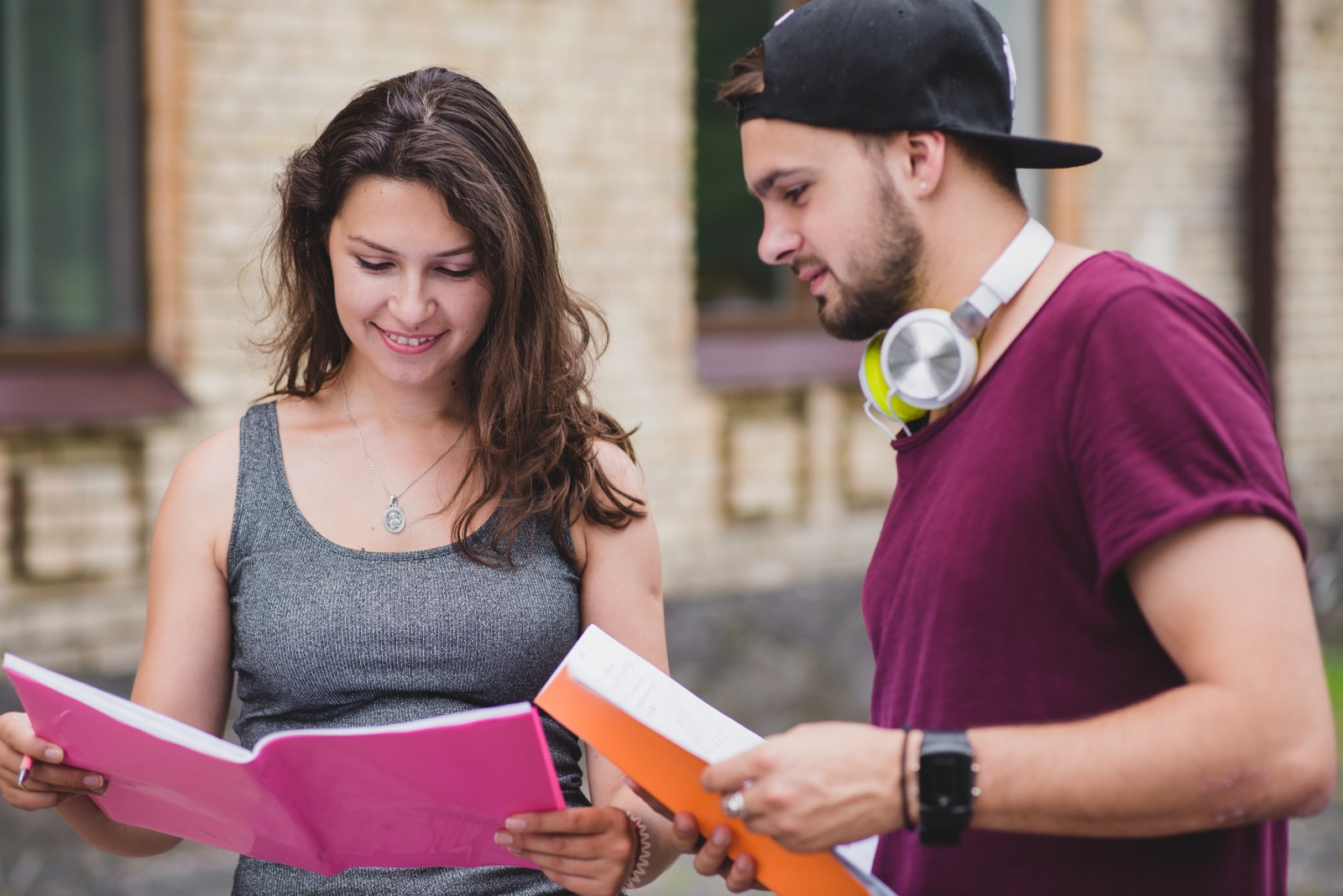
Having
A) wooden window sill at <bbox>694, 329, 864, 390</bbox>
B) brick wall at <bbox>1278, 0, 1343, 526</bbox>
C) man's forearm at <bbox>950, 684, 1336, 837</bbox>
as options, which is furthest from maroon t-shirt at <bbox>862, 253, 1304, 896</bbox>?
brick wall at <bbox>1278, 0, 1343, 526</bbox>

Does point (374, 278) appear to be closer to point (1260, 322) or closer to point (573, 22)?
point (573, 22)

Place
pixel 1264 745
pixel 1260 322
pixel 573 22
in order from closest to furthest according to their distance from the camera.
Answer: pixel 1264 745, pixel 573 22, pixel 1260 322

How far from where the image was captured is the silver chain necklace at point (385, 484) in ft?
6.84

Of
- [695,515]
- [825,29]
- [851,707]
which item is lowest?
[851,707]

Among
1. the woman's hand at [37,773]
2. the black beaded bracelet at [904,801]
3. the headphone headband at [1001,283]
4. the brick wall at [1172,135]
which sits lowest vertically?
the woman's hand at [37,773]

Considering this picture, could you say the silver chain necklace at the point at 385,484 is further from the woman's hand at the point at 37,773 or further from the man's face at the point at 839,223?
the man's face at the point at 839,223

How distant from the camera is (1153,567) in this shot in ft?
4.49

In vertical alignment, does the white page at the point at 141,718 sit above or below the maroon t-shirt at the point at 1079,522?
below

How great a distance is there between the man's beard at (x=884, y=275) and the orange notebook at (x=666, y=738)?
476mm

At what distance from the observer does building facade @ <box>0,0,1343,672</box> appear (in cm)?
461

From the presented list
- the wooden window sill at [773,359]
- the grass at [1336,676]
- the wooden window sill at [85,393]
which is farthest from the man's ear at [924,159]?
the grass at [1336,676]

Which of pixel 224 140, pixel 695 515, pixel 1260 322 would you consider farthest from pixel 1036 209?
pixel 224 140

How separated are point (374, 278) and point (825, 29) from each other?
0.74 metres

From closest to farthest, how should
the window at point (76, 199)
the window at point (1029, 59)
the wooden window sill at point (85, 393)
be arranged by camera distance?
the wooden window sill at point (85, 393) → the window at point (76, 199) → the window at point (1029, 59)
